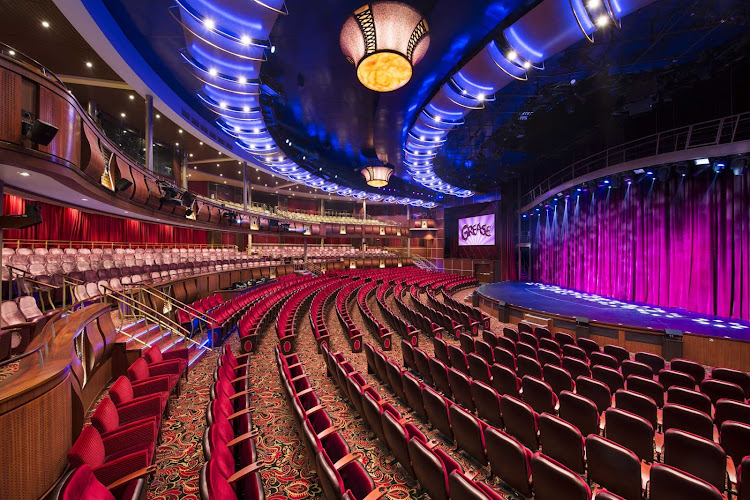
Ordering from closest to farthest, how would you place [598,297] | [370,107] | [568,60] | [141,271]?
[568,60], [141,271], [370,107], [598,297]

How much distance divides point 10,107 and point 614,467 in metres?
5.67

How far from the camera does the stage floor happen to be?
5.25 metres

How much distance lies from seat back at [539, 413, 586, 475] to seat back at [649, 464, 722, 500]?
0.46 meters

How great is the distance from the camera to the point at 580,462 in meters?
2.08

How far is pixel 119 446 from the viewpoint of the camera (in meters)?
1.96

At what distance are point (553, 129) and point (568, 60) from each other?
4397mm

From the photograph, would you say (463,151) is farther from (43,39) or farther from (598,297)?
(43,39)

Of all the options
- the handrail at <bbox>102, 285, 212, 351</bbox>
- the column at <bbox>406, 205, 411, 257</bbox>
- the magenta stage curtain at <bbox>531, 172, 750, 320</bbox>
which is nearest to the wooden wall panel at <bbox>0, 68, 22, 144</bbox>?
the handrail at <bbox>102, 285, 212, 351</bbox>

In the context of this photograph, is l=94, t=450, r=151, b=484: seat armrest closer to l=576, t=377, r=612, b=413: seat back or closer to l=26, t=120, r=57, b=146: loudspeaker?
l=26, t=120, r=57, b=146: loudspeaker

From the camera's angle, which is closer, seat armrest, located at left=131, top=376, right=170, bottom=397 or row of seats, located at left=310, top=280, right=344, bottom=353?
seat armrest, located at left=131, top=376, right=170, bottom=397

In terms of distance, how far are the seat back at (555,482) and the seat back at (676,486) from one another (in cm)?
45

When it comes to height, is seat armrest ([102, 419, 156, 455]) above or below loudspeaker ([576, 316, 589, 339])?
above

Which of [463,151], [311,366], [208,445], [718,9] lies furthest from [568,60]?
[208,445]

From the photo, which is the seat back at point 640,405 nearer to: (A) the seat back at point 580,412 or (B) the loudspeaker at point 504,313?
(A) the seat back at point 580,412
